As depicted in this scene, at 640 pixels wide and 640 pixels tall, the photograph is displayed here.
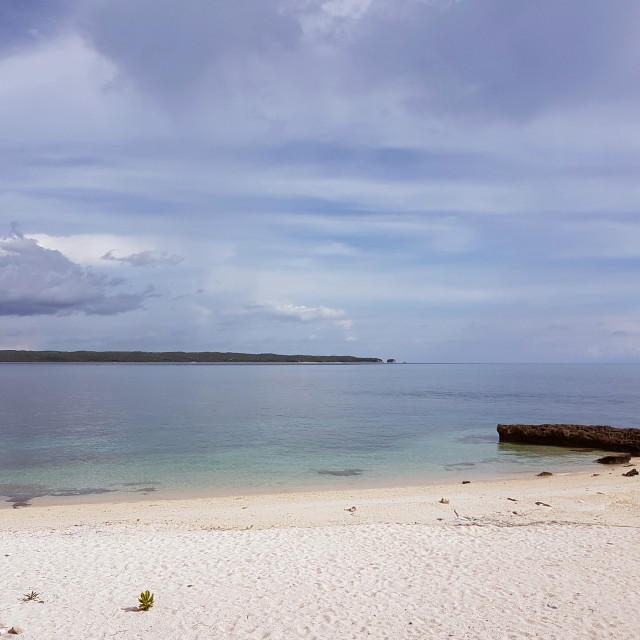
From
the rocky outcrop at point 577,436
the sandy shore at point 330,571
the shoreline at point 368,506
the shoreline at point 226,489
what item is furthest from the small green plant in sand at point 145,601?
the rocky outcrop at point 577,436

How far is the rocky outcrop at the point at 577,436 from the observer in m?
27.4

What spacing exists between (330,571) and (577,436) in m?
23.6

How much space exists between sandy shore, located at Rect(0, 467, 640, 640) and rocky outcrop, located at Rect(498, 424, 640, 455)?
43.1 ft

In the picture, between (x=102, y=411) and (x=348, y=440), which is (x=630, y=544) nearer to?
(x=348, y=440)

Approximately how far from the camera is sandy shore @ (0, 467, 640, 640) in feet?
25.2

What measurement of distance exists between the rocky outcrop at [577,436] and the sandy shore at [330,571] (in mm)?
13136

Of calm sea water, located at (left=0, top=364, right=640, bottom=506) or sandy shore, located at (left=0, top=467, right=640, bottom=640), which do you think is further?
calm sea water, located at (left=0, top=364, right=640, bottom=506)

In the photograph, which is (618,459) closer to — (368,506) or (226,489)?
(368,506)

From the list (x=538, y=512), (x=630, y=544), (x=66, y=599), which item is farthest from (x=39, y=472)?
(x=630, y=544)

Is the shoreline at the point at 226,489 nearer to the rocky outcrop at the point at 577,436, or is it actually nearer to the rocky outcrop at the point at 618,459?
the rocky outcrop at the point at 618,459

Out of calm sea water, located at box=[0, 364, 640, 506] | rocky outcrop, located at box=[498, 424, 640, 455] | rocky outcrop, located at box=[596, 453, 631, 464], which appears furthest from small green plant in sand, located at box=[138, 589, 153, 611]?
rocky outcrop, located at box=[498, 424, 640, 455]

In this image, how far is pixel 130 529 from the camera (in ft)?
42.9

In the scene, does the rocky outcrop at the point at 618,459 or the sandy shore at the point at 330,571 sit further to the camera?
the rocky outcrop at the point at 618,459

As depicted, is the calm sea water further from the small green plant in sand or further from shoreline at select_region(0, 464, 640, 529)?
the small green plant in sand
